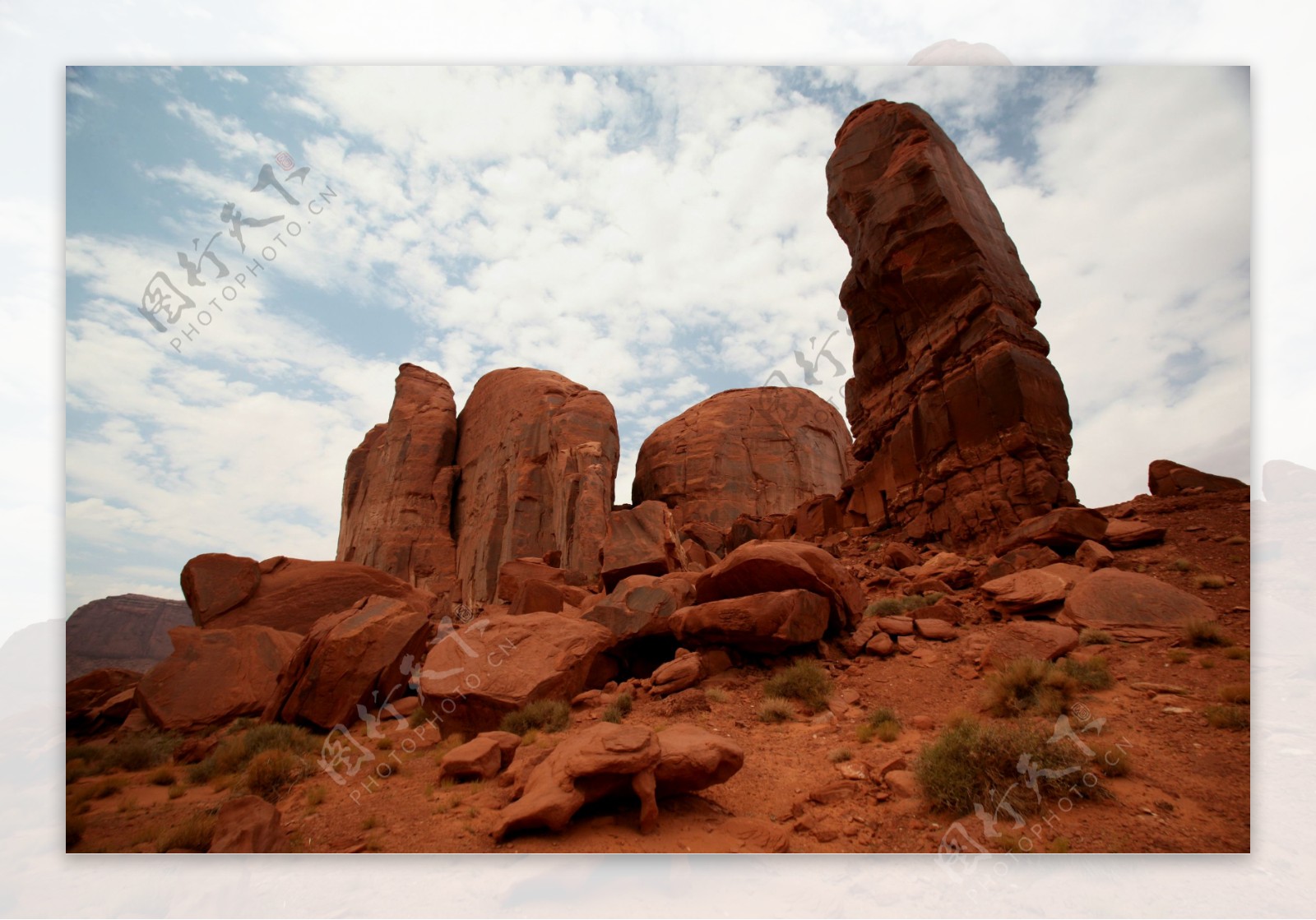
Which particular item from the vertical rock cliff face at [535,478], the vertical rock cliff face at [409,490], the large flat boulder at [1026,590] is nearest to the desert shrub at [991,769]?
the large flat boulder at [1026,590]

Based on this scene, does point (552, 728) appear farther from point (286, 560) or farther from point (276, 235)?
point (286, 560)

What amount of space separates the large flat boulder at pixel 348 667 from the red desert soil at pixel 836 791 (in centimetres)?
56

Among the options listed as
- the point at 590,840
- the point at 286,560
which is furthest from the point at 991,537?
the point at 286,560

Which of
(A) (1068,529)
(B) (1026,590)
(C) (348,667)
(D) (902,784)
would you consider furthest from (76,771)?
(A) (1068,529)

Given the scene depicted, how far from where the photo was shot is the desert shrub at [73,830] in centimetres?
607

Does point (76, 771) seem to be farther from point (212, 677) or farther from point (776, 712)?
point (776, 712)

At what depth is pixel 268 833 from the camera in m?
5.14

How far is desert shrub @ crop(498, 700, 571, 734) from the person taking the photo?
26.0ft

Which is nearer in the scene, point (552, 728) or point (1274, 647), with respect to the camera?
point (1274, 647)

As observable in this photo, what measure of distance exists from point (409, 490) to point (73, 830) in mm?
36265

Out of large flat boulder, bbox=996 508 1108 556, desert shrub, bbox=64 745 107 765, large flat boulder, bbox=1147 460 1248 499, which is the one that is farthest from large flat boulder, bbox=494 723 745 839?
large flat boulder, bbox=1147 460 1248 499

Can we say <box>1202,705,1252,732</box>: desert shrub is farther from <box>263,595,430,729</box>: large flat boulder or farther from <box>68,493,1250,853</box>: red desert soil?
<box>263,595,430,729</box>: large flat boulder

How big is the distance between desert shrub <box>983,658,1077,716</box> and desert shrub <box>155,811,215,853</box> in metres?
8.00

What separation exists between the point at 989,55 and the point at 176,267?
10314 mm
